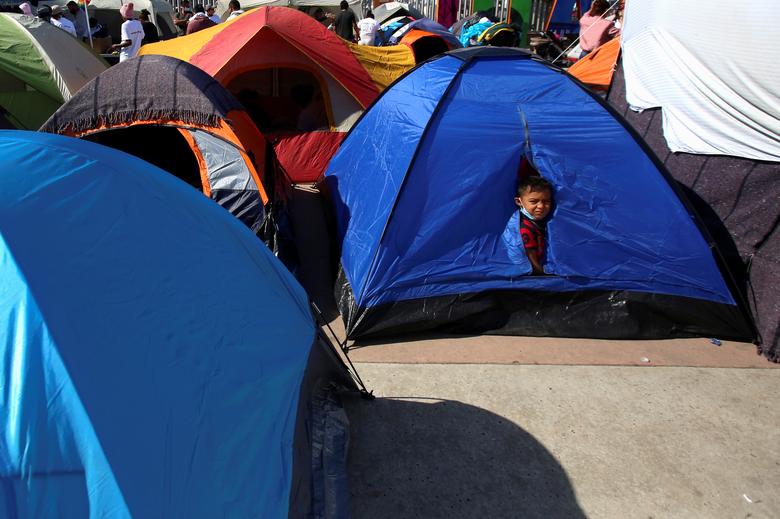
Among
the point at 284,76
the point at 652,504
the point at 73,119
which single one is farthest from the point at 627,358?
the point at 284,76

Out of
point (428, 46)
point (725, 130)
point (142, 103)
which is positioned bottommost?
point (428, 46)

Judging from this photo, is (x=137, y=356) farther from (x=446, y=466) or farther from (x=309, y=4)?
(x=309, y=4)

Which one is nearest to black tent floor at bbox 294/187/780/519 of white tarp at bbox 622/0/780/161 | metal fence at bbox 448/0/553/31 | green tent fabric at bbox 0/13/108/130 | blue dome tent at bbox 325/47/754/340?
blue dome tent at bbox 325/47/754/340

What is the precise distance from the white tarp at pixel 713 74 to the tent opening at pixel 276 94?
4.01m

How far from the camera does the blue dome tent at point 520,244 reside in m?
4.00

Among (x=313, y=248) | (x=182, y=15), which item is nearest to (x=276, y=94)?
(x=313, y=248)

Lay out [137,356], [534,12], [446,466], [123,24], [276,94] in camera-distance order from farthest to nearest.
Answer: [534,12] < [123,24] < [276,94] < [446,466] < [137,356]

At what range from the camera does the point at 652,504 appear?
282cm

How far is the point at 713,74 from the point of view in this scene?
439 centimetres

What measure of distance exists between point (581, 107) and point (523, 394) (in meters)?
2.01

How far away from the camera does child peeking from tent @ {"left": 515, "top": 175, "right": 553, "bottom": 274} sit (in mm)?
3988

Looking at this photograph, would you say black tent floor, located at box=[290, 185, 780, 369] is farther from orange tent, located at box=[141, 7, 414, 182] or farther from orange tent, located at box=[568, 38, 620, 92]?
orange tent, located at box=[568, 38, 620, 92]

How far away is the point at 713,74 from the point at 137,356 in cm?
440

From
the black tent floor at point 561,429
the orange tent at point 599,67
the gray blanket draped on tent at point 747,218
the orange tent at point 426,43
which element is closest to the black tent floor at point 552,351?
the black tent floor at point 561,429
